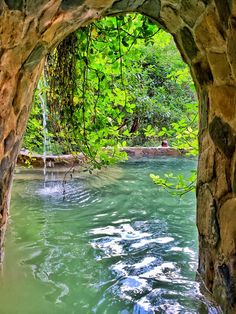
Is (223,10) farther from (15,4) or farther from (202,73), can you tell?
(15,4)

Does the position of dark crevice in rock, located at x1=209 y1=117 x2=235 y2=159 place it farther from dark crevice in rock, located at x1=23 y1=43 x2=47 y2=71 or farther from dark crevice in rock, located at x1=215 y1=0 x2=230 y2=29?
dark crevice in rock, located at x1=23 y1=43 x2=47 y2=71

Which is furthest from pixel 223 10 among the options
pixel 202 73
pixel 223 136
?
pixel 223 136

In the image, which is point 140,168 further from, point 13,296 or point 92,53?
point 13,296

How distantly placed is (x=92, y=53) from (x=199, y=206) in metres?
1.84

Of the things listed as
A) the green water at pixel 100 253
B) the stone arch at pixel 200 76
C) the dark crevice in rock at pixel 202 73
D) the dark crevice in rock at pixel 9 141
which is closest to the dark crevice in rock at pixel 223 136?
the stone arch at pixel 200 76

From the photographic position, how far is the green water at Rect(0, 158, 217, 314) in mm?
2320

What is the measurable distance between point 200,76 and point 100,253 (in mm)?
1641

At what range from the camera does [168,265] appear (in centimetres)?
291

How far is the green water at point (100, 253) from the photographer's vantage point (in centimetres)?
232

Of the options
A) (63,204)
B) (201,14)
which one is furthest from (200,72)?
(63,204)

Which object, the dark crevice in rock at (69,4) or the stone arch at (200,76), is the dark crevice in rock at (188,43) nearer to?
the stone arch at (200,76)

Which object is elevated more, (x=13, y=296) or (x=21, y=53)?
(x=21, y=53)

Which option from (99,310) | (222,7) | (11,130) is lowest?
(99,310)

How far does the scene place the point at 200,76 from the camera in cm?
227
